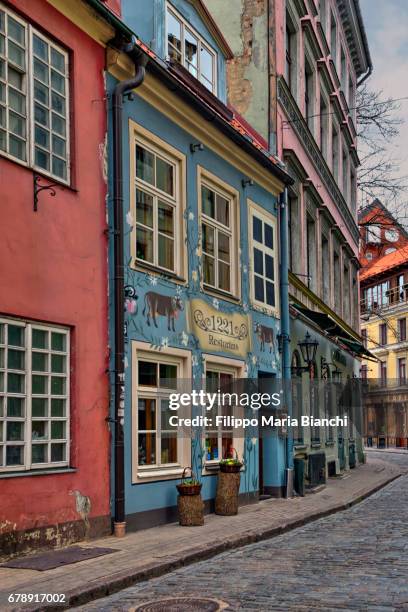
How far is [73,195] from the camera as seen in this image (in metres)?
10.9

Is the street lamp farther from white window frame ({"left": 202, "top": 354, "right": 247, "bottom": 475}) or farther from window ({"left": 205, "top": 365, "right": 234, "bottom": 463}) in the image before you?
window ({"left": 205, "top": 365, "right": 234, "bottom": 463})

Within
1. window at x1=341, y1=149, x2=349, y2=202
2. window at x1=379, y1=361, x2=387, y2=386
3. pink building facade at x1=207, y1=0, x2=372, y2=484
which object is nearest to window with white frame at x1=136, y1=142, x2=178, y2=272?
pink building facade at x1=207, y1=0, x2=372, y2=484

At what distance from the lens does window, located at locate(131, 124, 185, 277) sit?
12.8 m

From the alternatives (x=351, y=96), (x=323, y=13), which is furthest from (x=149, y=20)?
(x=351, y=96)

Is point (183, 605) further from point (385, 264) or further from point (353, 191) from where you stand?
point (385, 264)

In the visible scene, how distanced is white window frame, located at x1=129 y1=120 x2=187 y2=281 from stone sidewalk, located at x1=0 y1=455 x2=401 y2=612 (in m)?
3.73

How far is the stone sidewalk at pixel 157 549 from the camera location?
25.6 feet

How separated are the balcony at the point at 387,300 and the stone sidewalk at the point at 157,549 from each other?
45.6m

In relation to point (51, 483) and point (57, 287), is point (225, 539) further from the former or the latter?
point (57, 287)

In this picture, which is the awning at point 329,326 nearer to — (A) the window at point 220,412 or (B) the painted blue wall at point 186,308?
(B) the painted blue wall at point 186,308

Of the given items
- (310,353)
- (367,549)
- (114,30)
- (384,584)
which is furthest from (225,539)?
(310,353)

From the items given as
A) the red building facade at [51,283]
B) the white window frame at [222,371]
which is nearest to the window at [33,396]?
the red building facade at [51,283]

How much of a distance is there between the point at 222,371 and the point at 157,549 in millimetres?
5861

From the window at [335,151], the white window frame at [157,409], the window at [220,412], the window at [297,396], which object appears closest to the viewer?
the white window frame at [157,409]
